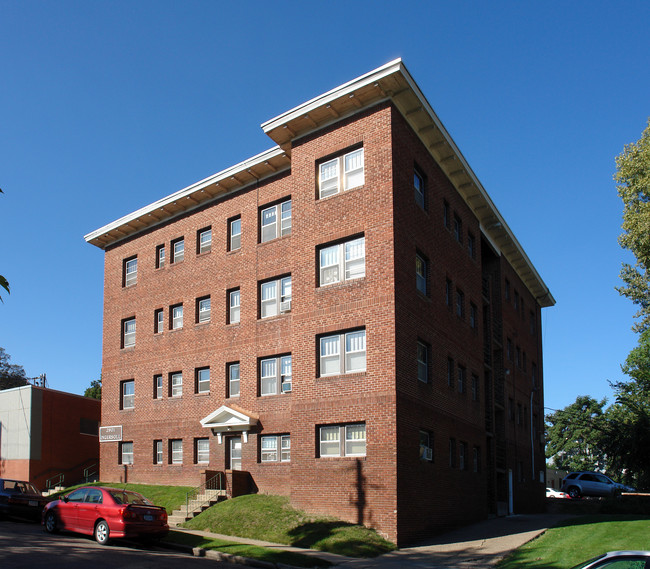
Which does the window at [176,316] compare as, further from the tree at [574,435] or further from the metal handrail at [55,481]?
the tree at [574,435]

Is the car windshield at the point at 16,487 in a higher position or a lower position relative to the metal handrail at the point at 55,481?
higher

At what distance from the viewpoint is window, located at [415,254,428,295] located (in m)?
23.8

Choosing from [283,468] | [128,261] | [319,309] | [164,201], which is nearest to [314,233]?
[319,309]

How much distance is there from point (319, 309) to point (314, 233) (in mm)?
2669

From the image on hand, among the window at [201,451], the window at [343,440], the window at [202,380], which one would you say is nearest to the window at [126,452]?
the window at [201,451]

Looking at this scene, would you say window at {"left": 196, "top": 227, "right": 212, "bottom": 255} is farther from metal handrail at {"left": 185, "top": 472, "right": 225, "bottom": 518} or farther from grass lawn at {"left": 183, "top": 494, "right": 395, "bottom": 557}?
grass lawn at {"left": 183, "top": 494, "right": 395, "bottom": 557}

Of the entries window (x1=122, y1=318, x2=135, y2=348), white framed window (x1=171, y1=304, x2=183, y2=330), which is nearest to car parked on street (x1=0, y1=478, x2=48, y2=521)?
white framed window (x1=171, y1=304, x2=183, y2=330)

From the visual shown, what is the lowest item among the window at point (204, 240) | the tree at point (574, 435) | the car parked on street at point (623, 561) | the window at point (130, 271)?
the tree at point (574, 435)

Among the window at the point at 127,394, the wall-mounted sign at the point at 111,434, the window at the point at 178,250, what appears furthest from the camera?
the window at the point at 127,394

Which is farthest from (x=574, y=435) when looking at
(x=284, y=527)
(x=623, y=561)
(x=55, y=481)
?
(x=623, y=561)

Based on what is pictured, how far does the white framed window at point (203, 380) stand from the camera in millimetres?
29391

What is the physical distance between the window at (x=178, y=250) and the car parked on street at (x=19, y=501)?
11835 mm

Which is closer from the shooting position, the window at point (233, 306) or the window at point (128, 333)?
the window at point (233, 306)

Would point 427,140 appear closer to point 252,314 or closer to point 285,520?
point 252,314
